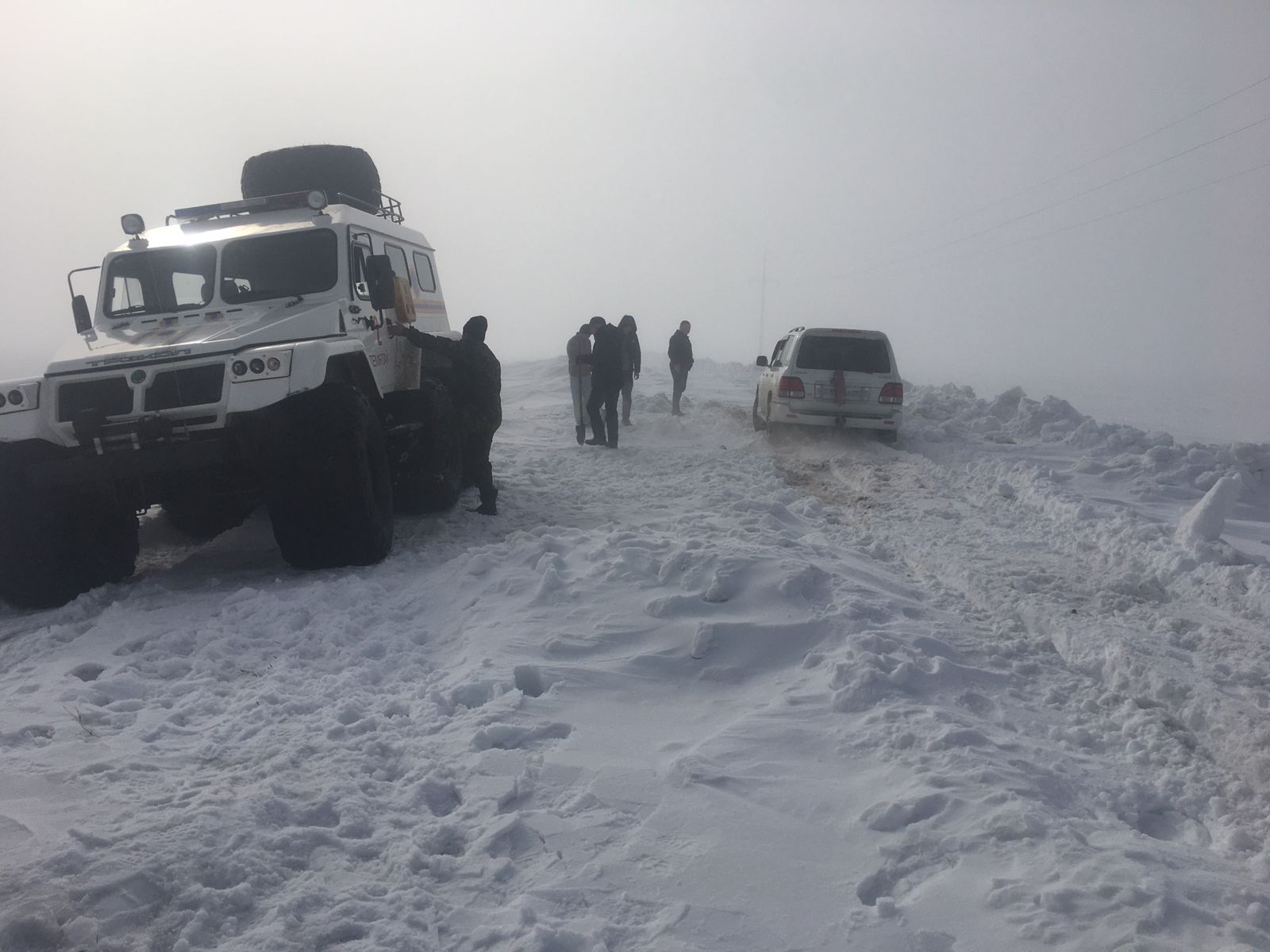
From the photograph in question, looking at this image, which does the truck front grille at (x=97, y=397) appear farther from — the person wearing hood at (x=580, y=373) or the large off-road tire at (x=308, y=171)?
the person wearing hood at (x=580, y=373)

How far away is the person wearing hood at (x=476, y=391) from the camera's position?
7867mm

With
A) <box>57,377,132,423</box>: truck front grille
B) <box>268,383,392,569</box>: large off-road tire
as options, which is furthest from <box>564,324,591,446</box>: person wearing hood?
<box>57,377,132,423</box>: truck front grille

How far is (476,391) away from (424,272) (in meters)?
2.29

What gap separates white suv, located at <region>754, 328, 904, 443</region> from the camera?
1190cm

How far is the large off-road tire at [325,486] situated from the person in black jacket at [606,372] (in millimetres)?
5792

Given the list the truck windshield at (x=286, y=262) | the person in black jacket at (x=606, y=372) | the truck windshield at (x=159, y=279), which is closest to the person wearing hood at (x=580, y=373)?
the person in black jacket at (x=606, y=372)

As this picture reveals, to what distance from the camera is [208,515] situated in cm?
764

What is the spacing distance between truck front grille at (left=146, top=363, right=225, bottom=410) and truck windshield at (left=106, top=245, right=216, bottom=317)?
177cm

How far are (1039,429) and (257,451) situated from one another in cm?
1047

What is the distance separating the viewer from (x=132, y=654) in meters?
4.56

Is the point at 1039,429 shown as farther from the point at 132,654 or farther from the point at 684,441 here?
the point at 132,654

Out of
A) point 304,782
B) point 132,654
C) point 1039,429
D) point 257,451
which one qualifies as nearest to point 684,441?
point 1039,429

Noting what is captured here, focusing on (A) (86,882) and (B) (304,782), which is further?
(B) (304,782)

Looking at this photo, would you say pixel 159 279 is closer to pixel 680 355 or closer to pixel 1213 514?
pixel 1213 514
